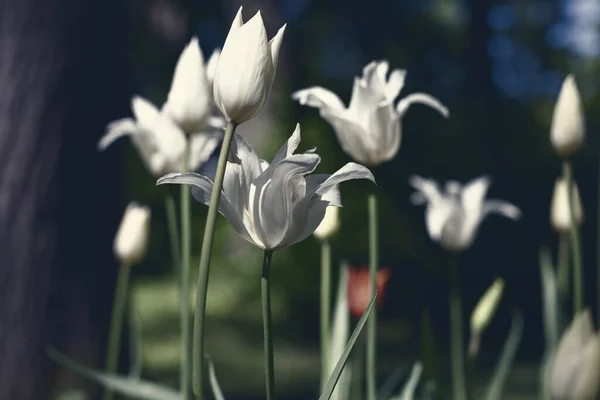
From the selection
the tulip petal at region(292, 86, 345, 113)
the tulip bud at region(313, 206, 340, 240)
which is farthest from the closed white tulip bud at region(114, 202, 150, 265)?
the tulip petal at region(292, 86, 345, 113)

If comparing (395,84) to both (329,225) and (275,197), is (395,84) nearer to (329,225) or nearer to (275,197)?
(329,225)

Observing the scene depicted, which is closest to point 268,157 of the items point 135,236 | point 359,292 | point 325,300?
point 359,292

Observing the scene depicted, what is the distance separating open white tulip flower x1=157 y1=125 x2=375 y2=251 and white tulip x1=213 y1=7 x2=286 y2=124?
7cm

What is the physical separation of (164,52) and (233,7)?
221 centimetres

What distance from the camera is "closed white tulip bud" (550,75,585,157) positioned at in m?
1.48

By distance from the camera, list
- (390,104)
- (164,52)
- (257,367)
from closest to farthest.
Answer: (390,104), (257,367), (164,52)

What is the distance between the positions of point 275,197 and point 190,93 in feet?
1.60

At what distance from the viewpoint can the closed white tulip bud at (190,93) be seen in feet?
4.45

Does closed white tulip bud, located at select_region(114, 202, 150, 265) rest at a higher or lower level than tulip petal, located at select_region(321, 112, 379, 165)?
lower

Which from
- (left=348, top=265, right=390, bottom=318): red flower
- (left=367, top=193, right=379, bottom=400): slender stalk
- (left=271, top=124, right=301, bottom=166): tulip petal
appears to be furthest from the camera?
(left=348, top=265, right=390, bottom=318): red flower

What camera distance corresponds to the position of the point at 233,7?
450 inches

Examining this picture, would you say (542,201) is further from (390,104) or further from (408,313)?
(390,104)

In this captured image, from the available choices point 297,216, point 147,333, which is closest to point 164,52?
point 147,333

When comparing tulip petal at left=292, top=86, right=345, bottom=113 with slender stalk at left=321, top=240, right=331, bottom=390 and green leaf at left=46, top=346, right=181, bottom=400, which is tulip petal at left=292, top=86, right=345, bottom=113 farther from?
green leaf at left=46, top=346, right=181, bottom=400
